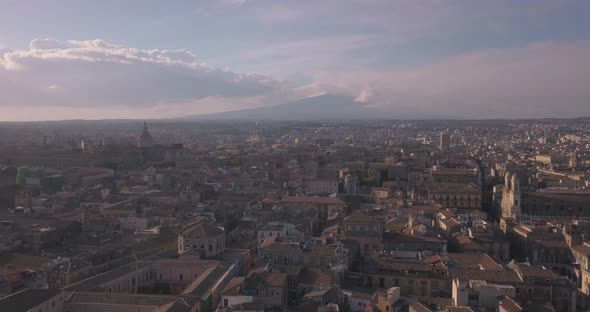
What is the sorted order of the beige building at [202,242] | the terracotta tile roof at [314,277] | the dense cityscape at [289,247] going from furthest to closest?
the beige building at [202,242] < the terracotta tile roof at [314,277] < the dense cityscape at [289,247]

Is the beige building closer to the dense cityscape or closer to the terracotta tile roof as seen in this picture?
the dense cityscape

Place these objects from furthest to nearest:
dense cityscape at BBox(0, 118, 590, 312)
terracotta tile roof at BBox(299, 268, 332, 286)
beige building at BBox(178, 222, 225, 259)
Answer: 1. beige building at BBox(178, 222, 225, 259)
2. terracotta tile roof at BBox(299, 268, 332, 286)
3. dense cityscape at BBox(0, 118, 590, 312)

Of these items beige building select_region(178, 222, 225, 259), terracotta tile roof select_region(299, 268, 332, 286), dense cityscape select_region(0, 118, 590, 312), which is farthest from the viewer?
beige building select_region(178, 222, 225, 259)

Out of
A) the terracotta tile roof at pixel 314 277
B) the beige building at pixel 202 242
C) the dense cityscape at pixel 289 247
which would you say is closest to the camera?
the dense cityscape at pixel 289 247

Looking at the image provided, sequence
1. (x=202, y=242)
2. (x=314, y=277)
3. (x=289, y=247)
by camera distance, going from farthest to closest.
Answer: (x=202, y=242), (x=289, y=247), (x=314, y=277)

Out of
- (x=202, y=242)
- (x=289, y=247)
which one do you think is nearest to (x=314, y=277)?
(x=289, y=247)

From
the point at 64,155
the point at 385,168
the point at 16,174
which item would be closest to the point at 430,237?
the point at 385,168

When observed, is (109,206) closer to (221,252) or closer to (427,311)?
(221,252)

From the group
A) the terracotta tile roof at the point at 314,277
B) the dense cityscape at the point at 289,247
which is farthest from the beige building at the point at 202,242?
the terracotta tile roof at the point at 314,277

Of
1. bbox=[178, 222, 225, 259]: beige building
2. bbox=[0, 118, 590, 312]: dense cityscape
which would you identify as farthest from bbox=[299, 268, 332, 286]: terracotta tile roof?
bbox=[178, 222, 225, 259]: beige building

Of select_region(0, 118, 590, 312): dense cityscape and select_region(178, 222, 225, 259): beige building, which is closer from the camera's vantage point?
select_region(0, 118, 590, 312): dense cityscape

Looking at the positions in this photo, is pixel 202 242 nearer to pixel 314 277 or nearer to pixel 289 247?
pixel 289 247

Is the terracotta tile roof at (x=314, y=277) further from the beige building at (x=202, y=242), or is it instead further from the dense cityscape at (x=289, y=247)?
the beige building at (x=202, y=242)
